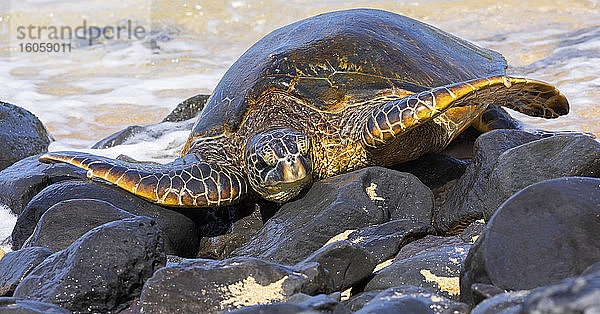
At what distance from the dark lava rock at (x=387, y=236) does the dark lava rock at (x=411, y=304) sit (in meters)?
Result: 0.76

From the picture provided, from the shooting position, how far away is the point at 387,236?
2705mm

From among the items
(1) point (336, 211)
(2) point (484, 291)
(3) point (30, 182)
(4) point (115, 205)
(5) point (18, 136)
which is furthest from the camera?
(5) point (18, 136)

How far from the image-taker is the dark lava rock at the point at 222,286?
1.91 metres

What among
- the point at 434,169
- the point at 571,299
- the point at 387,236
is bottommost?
the point at 434,169

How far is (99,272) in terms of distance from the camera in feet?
7.30

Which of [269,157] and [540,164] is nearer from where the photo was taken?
[540,164]

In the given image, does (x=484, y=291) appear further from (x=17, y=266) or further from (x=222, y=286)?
(x=17, y=266)

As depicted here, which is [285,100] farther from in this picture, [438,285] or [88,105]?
[88,105]

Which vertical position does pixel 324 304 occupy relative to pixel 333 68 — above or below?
below

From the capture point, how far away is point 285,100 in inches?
150

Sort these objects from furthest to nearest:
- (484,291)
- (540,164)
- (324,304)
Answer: (540,164) < (324,304) < (484,291)

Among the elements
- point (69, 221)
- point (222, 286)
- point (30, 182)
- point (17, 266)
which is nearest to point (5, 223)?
point (30, 182)

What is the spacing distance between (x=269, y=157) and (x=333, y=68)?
0.88 m

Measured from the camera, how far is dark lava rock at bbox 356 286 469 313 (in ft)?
5.39
